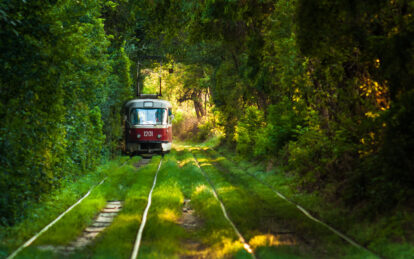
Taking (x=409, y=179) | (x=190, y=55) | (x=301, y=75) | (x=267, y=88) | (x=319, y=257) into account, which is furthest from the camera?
(x=190, y=55)

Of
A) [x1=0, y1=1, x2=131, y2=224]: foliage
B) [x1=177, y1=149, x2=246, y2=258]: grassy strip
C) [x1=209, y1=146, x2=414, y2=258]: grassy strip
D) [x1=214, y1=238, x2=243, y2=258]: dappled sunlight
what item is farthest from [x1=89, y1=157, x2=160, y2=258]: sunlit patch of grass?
[x1=209, y1=146, x2=414, y2=258]: grassy strip

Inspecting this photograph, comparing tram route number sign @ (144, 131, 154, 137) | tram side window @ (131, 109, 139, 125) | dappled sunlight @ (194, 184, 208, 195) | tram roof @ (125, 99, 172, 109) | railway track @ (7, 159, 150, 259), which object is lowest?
railway track @ (7, 159, 150, 259)

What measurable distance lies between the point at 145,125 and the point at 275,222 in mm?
22003

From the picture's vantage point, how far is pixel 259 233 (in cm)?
919

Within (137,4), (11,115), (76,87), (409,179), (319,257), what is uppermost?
(137,4)

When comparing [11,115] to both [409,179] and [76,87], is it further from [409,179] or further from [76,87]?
[409,179]

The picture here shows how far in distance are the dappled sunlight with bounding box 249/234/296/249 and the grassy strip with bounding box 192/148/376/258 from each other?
0.02 m

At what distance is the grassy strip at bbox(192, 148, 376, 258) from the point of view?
790cm

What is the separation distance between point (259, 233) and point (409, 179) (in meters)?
2.93

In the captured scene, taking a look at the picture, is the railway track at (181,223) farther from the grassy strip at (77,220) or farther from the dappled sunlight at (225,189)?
the grassy strip at (77,220)

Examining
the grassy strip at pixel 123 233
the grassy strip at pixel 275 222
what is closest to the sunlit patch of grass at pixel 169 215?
the grassy strip at pixel 123 233

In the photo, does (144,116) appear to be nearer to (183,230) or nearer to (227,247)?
(183,230)

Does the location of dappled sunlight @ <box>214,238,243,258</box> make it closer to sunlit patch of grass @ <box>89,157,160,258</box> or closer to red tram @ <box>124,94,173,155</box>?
sunlit patch of grass @ <box>89,157,160,258</box>

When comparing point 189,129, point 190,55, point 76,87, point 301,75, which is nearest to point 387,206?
point 301,75
